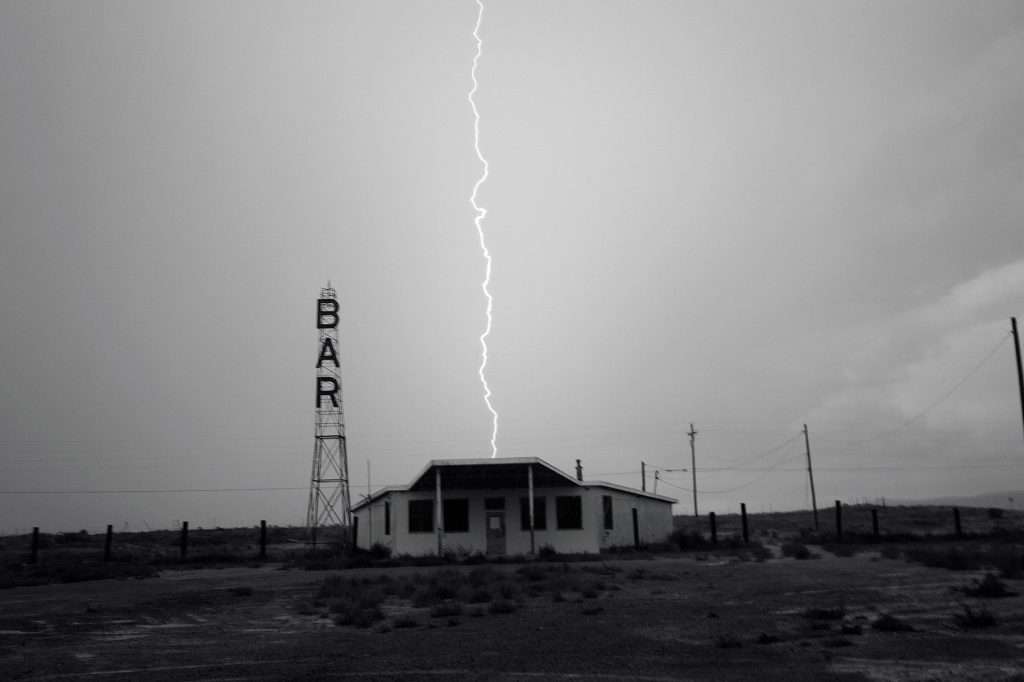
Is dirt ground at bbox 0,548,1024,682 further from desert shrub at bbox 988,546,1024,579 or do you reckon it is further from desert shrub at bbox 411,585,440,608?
desert shrub at bbox 411,585,440,608

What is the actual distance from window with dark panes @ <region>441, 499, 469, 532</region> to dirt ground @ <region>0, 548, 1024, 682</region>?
43.6 ft

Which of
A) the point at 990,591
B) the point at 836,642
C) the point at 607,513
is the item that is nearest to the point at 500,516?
the point at 607,513

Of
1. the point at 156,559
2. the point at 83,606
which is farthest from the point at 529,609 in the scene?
the point at 156,559

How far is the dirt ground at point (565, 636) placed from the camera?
9.12 m

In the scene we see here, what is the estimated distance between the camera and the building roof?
2903cm

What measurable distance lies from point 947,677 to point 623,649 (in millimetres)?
3710

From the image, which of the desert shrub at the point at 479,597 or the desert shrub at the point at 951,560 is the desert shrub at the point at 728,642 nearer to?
the desert shrub at the point at 479,597

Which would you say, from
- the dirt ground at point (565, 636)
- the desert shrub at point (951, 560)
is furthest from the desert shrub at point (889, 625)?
the desert shrub at point (951, 560)

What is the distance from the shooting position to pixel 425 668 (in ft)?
30.9

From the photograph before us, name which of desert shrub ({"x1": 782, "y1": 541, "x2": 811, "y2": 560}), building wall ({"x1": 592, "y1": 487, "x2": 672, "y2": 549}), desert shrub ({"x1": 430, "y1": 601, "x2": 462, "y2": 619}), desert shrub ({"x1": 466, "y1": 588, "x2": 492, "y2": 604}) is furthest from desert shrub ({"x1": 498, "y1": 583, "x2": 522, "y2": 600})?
building wall ({"x1": 592, "y1": 487, "x2": 672, "y2": 549})

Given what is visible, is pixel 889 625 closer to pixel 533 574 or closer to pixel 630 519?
pixel 533 574

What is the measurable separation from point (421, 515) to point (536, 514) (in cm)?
443

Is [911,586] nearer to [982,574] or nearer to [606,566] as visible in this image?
[982,574]

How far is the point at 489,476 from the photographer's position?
3066 cm
